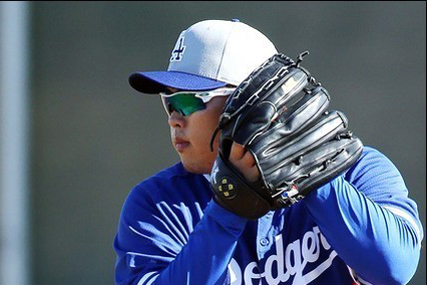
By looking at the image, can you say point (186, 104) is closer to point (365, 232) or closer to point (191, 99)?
point (191, 99)

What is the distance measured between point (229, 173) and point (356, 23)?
3954 millimetres

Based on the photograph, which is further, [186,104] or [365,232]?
[186,104]

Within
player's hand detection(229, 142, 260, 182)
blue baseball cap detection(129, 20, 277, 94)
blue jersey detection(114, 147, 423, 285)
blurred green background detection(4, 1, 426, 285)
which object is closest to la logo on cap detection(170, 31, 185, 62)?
blue baseball cap detection(129, 20, 277, 94)

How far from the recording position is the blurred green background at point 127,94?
562cm

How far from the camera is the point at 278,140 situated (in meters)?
1.84

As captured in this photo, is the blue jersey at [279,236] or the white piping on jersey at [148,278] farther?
the white piping on jersey at [148,278]

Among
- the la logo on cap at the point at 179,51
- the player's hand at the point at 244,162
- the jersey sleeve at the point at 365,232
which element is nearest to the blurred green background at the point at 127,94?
the la logo on cap at the point at 179,51

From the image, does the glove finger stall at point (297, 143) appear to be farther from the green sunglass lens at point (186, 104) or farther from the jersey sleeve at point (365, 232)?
the green sunglass lens at point (186, 104)

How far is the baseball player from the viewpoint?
6.08 ft

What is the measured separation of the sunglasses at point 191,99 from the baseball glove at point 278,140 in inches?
7.5

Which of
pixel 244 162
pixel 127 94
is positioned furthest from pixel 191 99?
pixel 127 94

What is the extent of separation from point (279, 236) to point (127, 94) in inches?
149

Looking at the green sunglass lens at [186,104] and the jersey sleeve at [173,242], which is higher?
the green sunglass lens at [186,104]

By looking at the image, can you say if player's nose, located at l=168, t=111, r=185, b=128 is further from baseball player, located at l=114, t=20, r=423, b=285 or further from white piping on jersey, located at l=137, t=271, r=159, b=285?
white piping on jersey, located at l=137, t=271, r=159, b=285
